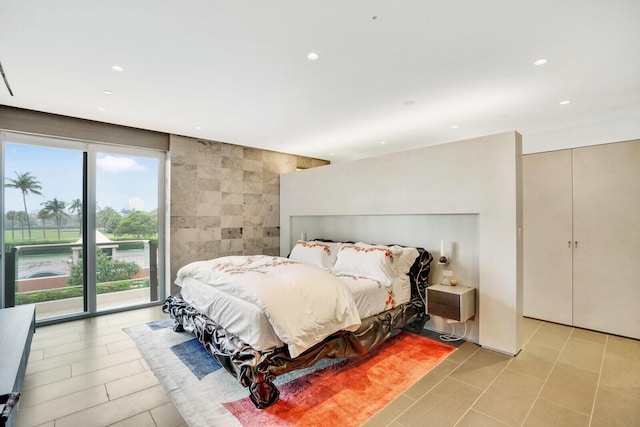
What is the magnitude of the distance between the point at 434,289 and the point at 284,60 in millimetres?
2783

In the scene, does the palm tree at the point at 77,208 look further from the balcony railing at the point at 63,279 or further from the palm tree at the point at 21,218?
the palm tree at the point at 21,218

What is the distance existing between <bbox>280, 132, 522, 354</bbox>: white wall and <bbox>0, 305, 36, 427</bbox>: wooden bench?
3.69m

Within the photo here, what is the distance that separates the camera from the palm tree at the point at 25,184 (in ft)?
12.2

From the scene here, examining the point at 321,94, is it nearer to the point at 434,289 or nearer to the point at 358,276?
the point at 358,276

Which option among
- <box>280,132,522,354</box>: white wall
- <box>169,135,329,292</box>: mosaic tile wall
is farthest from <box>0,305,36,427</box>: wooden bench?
<box>280,132,522,354</box>: white wall

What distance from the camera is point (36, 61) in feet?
8.07

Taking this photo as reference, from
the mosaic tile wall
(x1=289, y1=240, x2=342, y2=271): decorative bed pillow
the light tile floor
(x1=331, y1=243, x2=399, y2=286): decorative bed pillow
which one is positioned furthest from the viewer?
the mosaic tile wall

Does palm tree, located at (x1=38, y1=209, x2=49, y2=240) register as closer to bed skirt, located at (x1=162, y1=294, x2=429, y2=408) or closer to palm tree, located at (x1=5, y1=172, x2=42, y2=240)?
palm tree, located at (x1=5, y1=172, x2=42, y2=240)

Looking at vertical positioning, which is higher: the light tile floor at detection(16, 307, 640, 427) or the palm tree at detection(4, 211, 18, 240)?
the palm tree at detection(4, 211, 18, 240)

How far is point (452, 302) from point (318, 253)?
196 centimetres

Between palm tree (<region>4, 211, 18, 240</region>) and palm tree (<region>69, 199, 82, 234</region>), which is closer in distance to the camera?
palm tree (<region>4, 211, 18, 240</region>)

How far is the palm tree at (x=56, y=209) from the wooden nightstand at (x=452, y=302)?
4.88 meters

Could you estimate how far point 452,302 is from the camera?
3117mm

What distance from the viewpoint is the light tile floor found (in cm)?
→ 207
